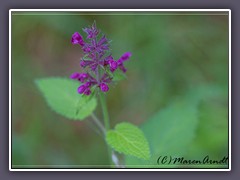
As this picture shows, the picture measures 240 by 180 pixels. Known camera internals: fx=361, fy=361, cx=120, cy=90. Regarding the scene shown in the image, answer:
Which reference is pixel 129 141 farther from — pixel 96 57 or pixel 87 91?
pixel 96 57

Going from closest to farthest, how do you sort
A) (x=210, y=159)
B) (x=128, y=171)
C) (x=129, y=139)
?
(x=129, y=139), (x=128, y=171), (x=210, y=159)

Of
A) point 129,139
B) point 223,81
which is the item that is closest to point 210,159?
point 223,81

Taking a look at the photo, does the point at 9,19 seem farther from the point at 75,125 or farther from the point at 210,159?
the point at 210,159

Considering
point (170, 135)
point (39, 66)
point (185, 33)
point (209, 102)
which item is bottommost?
point (170, 135)

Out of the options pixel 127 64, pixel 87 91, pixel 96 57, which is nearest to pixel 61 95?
pixel 87 91

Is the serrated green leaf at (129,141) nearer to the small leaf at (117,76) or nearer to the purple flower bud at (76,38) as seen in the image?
the small leaf at (117,76)

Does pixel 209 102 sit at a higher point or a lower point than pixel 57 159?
higher

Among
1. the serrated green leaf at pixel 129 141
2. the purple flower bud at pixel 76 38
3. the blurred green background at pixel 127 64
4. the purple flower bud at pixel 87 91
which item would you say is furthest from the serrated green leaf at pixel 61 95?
the blurred green background at pixel 127 64
